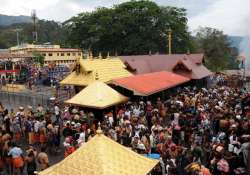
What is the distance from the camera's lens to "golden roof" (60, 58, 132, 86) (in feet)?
88.5

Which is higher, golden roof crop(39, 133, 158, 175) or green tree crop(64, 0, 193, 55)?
green tree crop(64, 0, 193, 55)

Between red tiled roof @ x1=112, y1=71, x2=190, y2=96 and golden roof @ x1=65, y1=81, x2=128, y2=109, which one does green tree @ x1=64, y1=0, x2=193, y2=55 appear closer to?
red tiled roof @ x1=112, y1=71, x2=190, y2=96

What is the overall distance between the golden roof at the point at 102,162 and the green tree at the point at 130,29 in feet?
148

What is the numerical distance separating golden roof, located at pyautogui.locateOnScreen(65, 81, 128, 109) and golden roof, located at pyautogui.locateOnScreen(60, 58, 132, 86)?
3.37 metres

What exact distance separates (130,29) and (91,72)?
28693 millimetres

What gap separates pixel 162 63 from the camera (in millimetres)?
39062

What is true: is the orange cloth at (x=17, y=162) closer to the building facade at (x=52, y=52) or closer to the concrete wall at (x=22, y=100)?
the concrete wall at (x=22, y=100)

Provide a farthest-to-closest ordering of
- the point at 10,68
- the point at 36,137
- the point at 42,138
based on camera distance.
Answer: the point at 10,68 < the point at 36,137 < the point at 42,138

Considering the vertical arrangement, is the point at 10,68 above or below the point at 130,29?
below

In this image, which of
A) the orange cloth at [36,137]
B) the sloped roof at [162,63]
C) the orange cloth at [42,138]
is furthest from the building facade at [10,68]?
the orange cloth at [42,138]

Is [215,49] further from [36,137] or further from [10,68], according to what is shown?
[36,137]

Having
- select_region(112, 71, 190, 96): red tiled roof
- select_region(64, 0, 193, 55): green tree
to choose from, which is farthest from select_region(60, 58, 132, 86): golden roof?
select_region(64, 0, 193, 55): green tree

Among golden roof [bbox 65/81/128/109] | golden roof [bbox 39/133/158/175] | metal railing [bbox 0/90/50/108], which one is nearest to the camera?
golden roof [bbox 39/133/158/175]

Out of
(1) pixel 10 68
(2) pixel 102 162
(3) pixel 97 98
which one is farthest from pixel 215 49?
(2) pixel 102 162
